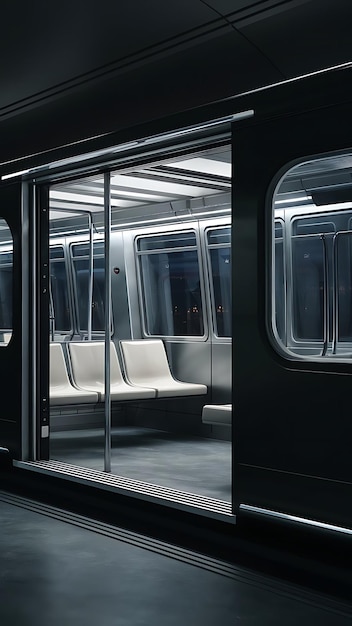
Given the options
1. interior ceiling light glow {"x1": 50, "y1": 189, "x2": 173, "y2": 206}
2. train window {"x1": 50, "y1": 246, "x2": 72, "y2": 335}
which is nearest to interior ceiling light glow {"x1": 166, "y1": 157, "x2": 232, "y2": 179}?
interior ceiling light glow {"x1": 50, "y1": 189, "x2": 173, "y2": 206}

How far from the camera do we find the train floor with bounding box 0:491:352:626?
11.8 ft

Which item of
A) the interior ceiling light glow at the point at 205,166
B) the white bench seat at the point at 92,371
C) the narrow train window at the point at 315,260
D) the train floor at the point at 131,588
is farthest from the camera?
the white bench seat at the point at 92,371

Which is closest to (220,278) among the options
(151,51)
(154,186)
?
(154,186)

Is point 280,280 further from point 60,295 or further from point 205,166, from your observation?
point 60,295

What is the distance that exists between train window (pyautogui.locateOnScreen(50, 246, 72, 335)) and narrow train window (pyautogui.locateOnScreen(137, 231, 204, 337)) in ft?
5.47

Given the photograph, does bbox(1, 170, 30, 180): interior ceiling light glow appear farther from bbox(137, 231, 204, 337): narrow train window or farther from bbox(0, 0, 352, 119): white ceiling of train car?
bbox(137, 231, 204, 337): narrow train window

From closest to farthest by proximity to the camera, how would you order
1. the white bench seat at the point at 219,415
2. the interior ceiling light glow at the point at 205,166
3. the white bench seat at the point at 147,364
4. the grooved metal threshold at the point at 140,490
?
the grooved metal threshold at the point at 140,490
the white bench seat at the point at 219,415
the interior ceiling light glow at the point at 205,166
the white bench seat at the point at 147,364

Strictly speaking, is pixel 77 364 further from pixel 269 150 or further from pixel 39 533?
pixel 269 150

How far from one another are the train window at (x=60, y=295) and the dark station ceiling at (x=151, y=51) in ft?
19.3

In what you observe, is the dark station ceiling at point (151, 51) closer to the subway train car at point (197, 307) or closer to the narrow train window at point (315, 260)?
the subway train car at point (197, 307)

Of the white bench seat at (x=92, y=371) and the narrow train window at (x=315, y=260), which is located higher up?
the narrow train window at (x=315, y=260)

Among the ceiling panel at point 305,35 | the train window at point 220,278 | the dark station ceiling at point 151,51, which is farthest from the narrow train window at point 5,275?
the ceiling panel at point 305,35

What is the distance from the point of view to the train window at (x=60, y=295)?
1148cm

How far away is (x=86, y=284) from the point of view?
11.3m
